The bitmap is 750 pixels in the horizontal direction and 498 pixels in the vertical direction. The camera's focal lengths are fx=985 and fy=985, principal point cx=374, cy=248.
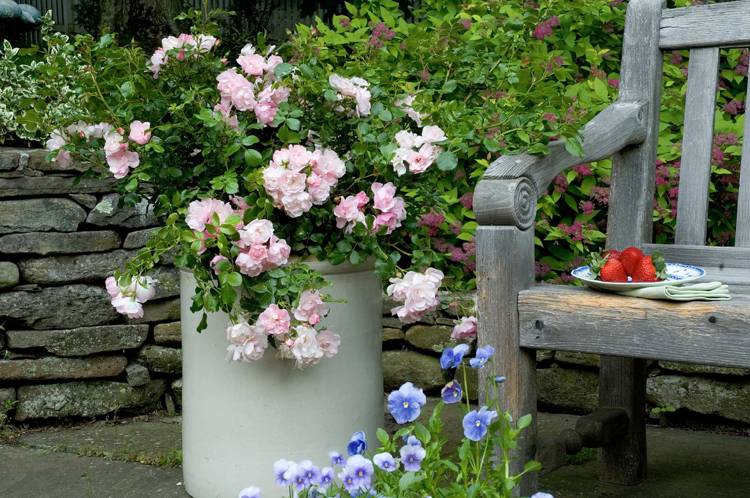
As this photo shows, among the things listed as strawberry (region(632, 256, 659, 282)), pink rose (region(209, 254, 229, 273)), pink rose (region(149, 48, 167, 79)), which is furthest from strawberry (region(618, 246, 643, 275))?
pink rose (region(149, 48, 167, 79))

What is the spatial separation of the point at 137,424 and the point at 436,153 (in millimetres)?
1539

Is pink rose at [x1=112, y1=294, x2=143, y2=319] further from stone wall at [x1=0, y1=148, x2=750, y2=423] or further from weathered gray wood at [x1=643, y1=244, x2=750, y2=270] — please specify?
weathered gray wood at [x1=643, y1=244, x2=750, y2=270]

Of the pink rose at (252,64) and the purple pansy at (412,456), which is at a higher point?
the pink rose at (252,64)

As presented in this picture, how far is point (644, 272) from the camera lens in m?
1.80

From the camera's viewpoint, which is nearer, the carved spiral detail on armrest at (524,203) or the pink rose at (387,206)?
the carved spiral detail on armrest at (524,203)

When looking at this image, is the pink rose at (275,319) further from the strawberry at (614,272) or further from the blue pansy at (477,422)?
the strawberry at (614,272)

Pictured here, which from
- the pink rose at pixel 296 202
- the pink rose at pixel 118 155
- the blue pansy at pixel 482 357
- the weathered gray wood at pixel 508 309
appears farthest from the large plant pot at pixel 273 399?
the blue pansy at pixel 482 357

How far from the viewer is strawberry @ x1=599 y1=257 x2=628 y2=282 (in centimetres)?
182

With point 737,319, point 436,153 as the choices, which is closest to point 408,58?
point 436,153

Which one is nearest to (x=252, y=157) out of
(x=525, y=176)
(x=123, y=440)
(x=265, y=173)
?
(x=265, y=173)

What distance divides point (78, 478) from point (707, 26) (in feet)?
6.34

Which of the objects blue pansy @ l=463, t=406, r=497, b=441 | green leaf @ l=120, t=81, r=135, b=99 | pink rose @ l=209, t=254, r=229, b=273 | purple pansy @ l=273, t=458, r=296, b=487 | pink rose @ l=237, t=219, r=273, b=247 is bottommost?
purple pansy @ l=273, t=458, r=296, b=487

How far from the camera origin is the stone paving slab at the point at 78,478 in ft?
8.07

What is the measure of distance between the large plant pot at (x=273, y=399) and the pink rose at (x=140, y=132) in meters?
0.35
